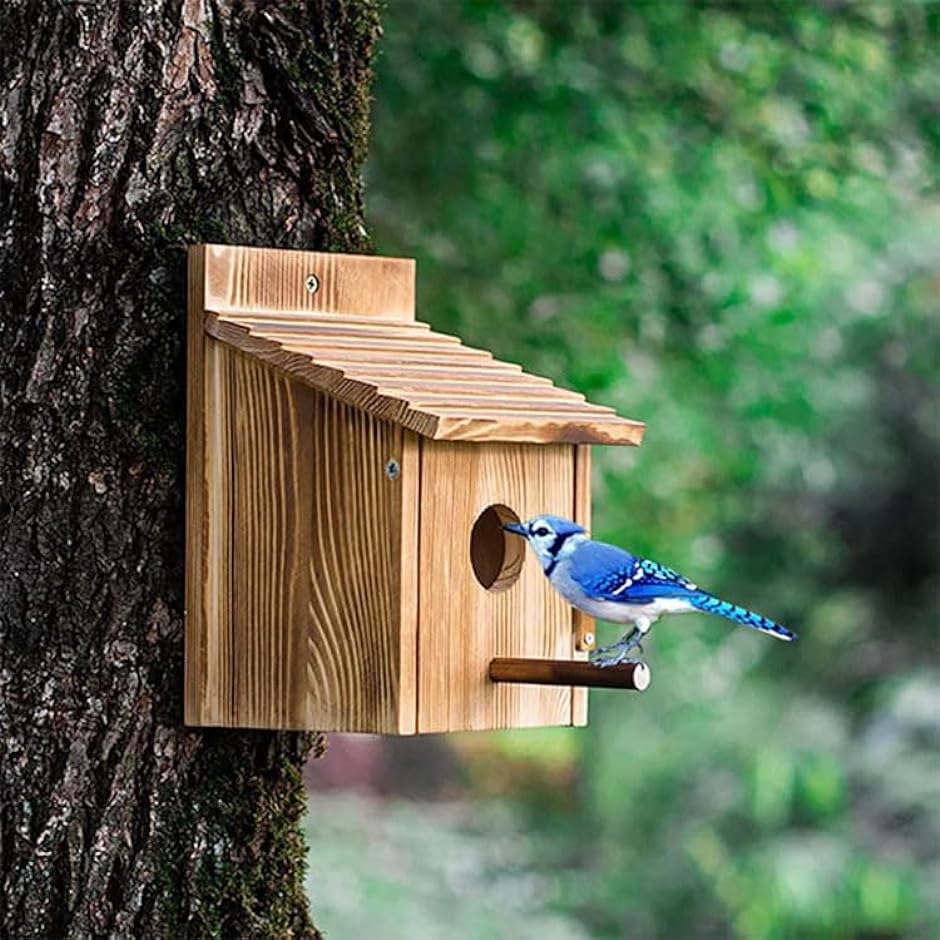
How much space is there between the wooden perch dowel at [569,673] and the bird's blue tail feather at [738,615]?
10cm

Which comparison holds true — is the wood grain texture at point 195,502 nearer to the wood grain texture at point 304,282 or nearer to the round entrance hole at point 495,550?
the wood grain texture at point 304,282

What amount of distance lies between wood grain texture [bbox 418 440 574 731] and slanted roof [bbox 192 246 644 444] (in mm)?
56

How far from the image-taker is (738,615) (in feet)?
7.76

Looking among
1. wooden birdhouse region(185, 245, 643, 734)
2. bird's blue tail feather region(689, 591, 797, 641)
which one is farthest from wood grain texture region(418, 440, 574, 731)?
bird's blue tail feather region(689, 591, 797, 641)

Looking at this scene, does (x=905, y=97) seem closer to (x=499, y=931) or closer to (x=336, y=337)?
(x=336, y=337)

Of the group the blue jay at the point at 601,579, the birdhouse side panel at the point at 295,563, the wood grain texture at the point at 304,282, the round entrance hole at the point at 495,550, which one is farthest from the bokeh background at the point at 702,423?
the blue jay at the point at 601,579

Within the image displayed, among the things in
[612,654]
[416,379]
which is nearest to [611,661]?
[612,654]

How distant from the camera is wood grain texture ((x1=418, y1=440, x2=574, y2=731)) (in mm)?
2436

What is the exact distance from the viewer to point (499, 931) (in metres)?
7.70

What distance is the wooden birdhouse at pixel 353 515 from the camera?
2.41 metres

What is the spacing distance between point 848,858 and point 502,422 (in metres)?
5.96

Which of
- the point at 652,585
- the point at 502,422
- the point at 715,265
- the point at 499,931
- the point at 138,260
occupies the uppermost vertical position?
the point at 715,265

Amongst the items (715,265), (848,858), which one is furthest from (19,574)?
(848,858)

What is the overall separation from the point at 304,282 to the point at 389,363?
19cm
